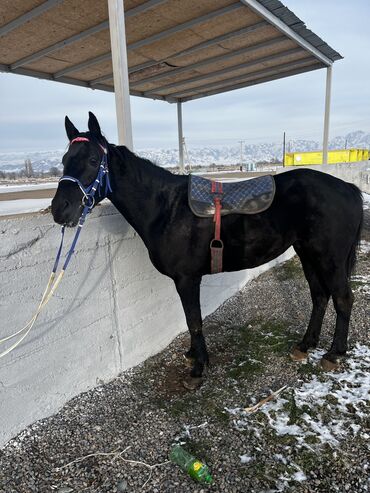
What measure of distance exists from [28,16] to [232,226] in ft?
12.2

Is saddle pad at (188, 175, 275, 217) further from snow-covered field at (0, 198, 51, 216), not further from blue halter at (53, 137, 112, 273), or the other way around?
snow-covered field at (0, 198, 51, 216)

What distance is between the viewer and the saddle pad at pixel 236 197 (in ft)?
8.98

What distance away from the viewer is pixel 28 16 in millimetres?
3936

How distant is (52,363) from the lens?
2531mm

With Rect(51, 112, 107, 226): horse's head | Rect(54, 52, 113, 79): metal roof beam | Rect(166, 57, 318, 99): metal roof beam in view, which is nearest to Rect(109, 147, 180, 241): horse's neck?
Rect(51, 112, 107, 226): horse's head

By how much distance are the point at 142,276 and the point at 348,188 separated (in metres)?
2.19

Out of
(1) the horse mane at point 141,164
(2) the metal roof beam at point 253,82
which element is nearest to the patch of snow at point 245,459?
(1) the horse mane at point 141,164

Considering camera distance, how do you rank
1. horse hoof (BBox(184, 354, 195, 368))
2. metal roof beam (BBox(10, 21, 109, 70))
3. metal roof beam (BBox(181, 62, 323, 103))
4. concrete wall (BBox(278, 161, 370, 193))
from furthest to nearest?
concrete wall (BBox(278, 161, 370, 193)) → metal roof beam (BBox(181, 62, 323, 103)) → metal roof beam (BBox(10, 21, 109, 70)) → horse hoof (BBox(184, 354, 195, 368))

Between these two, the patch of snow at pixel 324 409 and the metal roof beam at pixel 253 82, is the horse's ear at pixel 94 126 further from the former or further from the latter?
the metal roof beam at pixel 253 82

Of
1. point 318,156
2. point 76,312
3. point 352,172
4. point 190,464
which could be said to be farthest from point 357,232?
point 318,156

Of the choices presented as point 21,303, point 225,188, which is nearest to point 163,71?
point 225,188

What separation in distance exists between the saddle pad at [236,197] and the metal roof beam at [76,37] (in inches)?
99.1

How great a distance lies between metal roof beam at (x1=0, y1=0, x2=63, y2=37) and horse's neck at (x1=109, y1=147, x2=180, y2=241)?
2.41 metres

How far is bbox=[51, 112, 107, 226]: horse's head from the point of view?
2.28 meters
